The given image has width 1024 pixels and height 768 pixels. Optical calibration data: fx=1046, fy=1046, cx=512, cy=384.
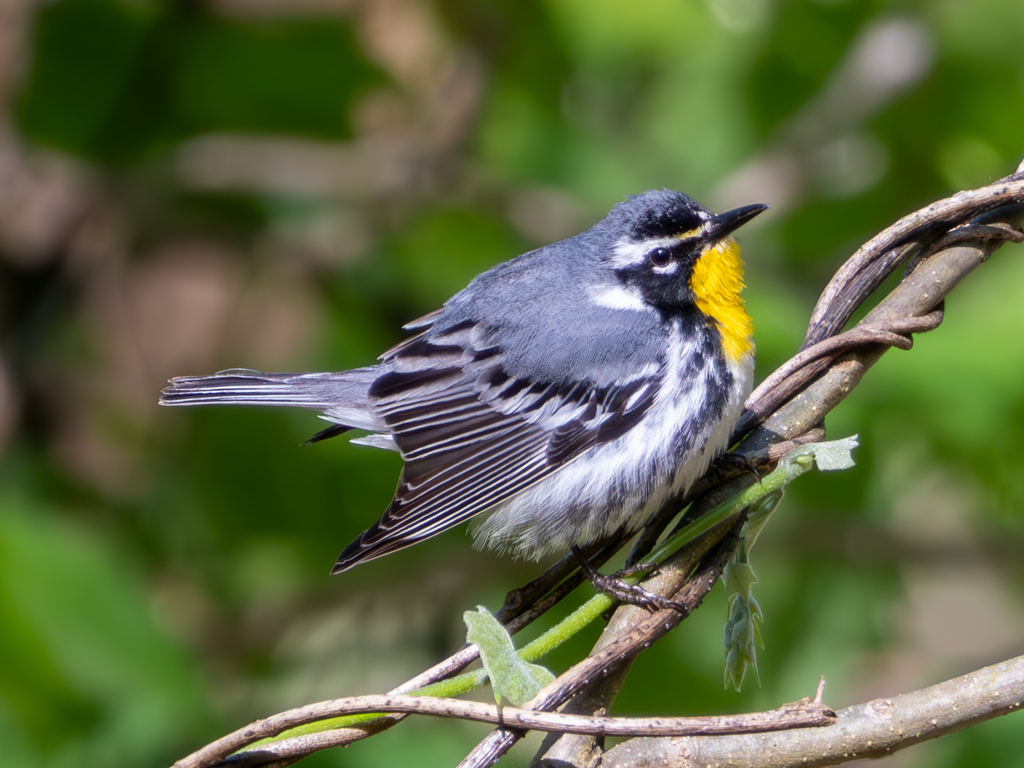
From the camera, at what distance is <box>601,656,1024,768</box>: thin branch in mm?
1280

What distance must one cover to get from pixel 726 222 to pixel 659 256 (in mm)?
186

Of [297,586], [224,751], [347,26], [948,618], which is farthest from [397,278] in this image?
[948,618]

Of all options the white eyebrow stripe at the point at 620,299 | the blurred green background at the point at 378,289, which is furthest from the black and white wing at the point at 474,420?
the blurred green background at the point at 378,289

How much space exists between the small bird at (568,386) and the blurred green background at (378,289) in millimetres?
415

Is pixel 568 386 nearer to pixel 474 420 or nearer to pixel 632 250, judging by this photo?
pixel 474 420

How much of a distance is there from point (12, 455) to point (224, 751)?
3143 millimetres

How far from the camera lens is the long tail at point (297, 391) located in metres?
2.77

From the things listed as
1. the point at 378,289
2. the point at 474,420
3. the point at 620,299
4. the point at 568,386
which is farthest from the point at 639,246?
the point at 378,289

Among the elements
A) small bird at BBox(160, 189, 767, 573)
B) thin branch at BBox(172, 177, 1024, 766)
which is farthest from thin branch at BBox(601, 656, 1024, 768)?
small bird at BBox(160, 189, 767, 573)

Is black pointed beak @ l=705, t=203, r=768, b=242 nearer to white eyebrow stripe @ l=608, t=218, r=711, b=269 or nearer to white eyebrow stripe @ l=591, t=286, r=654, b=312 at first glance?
white eyebrow stripe @ l=608, t=218, r=711, b=269

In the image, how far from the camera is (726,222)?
8.46 feet

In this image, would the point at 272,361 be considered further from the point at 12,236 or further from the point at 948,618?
the point at 948,618

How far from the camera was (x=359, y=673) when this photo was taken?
381 centimetres

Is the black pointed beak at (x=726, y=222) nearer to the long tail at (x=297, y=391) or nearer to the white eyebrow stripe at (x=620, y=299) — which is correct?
the white eyebrow stripe at (x=620, y=299)
